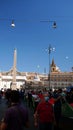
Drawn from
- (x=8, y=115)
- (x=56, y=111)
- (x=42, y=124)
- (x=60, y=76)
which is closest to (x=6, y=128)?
(x=8, y=115)

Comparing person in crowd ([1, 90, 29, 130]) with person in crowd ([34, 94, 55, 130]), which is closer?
person in crowd ([1, 90, 29, 130])

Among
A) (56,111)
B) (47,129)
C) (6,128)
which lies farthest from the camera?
(56,111)

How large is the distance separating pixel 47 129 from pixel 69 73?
559ft

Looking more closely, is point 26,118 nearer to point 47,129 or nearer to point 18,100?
point 18,100

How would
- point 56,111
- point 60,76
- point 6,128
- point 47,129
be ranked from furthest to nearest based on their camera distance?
point 60,76 → point 56,111 → point 47,129 → point 6,128

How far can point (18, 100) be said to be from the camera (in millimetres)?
7195

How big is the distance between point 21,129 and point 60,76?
6798 inches

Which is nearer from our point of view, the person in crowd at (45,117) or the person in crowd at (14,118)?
the person in crowd at (14,118)

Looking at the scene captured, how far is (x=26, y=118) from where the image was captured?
23.4 ft

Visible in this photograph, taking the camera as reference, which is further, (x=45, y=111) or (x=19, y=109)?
(x=45, y=111)

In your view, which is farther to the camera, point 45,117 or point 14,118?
point 45,117

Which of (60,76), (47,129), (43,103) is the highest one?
(60,76)

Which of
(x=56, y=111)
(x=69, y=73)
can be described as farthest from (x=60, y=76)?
(x=56, y=111)

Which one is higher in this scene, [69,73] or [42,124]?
[69,73]
